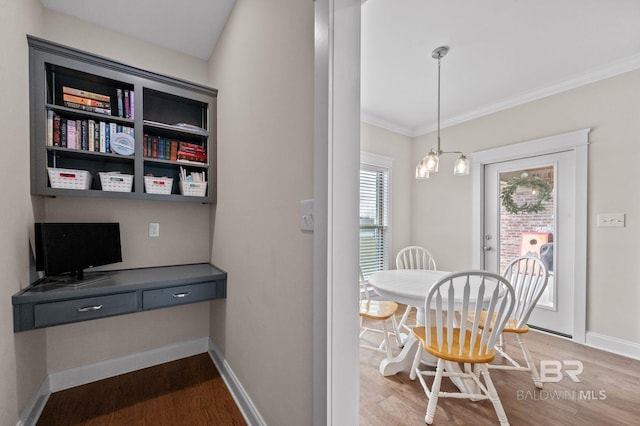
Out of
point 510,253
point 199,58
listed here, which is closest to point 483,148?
point 510,253

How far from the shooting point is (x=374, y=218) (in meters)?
3.94

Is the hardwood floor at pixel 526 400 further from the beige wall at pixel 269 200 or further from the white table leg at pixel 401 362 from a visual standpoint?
the beige wall at pixel 269 200

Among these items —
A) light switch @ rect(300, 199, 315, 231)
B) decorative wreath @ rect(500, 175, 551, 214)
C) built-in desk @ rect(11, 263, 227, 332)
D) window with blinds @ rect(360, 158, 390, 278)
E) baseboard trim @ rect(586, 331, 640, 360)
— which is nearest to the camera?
light switch @ rect(300, 199, 315, 231)

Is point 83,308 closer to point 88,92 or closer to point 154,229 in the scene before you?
point 154,229

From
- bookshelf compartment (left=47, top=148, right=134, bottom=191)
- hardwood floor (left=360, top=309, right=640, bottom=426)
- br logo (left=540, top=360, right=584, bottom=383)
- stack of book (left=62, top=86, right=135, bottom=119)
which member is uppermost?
stack of book (left=62, top=86, right=135, bottom=119)

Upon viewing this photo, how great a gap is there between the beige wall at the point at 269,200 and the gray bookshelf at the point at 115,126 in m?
0.33

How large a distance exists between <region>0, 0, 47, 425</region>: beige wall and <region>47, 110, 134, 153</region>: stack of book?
0.46 feet

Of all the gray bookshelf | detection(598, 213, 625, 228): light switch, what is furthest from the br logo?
the gray bookshelf

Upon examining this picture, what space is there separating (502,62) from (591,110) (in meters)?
1.08

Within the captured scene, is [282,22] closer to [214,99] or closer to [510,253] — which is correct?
[214,99]

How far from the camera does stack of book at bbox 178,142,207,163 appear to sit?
6.91 feet

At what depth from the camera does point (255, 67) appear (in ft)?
4.93

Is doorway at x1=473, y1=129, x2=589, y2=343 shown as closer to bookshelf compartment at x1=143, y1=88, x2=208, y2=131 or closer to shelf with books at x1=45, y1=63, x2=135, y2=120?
bookshelf compartment at x1=143, y1=88, x2=208, y2=131

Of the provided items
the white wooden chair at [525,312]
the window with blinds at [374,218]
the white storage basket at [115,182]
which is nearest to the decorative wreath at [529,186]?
the white wooden chair at [525,312]
